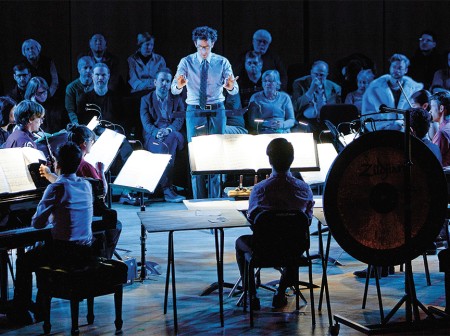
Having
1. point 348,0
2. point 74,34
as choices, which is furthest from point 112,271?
point 348,0

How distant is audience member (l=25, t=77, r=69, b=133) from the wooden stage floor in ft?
11.7

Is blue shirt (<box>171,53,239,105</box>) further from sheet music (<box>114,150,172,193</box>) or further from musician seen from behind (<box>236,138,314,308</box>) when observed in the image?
musician seen from behind (<box>236,138,314,308</box>)

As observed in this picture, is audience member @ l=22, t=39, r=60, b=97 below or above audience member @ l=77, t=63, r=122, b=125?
above

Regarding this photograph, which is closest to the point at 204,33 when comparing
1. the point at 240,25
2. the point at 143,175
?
the point at 143,175

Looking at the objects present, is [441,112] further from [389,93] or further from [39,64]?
[39,64]

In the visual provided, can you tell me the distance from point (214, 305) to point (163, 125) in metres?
5.24

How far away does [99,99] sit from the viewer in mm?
10664

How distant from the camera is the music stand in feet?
21.3

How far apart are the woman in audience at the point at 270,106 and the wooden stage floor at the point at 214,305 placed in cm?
328

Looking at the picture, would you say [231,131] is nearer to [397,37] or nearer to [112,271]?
[397,37]

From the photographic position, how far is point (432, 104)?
310 inches

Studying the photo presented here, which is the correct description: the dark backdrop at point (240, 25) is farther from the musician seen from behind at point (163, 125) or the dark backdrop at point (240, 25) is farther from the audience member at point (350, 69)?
the musician seen from behind at point (163, 125)

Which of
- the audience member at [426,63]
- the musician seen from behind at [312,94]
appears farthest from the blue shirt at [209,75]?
the audience member at [426,63]

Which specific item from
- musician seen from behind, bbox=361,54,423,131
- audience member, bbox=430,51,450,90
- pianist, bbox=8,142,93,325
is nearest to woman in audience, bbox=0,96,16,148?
pianist, bbox=8,142,93,325
